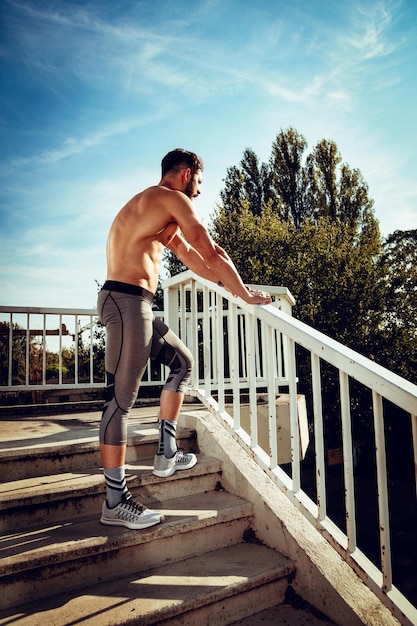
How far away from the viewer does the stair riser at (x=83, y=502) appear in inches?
78.7

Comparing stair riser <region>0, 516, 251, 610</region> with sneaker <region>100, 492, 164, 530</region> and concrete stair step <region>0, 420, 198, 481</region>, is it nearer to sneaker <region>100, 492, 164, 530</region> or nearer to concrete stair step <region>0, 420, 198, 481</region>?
sneaker <region>100, 492, 164, 530</region>

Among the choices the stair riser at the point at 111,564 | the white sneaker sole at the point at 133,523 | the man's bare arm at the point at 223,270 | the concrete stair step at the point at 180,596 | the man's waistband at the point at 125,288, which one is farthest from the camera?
the man's bare arm at the point at 223,270

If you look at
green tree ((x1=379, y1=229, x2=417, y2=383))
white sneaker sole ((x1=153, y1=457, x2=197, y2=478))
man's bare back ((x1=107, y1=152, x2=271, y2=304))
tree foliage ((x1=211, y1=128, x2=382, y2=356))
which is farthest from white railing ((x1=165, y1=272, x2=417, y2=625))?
green tree ((x1=379, y1=229, x2=417, y2=383))

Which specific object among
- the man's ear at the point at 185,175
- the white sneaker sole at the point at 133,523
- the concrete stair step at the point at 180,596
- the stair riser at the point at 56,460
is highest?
the man's ear at the point at 185,175

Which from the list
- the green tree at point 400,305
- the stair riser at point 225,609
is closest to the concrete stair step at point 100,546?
the stair riser at point 225,609

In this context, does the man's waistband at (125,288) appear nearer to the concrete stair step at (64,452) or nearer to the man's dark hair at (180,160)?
the man's dark hair at (180,160)

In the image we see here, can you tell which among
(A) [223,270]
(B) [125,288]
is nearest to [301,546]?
(A) [223,270]

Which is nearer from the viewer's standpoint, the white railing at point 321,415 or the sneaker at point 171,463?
the white railing at point 321,415

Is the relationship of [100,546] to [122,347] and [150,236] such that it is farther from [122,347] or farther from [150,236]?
[150,236]

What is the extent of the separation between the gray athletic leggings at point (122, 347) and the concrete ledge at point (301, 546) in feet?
2.65

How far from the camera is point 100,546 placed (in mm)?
1792

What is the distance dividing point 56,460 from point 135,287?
1178 millimetres

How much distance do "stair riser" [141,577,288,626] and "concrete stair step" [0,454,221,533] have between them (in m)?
0.67

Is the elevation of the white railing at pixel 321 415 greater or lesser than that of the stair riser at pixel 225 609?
greater
